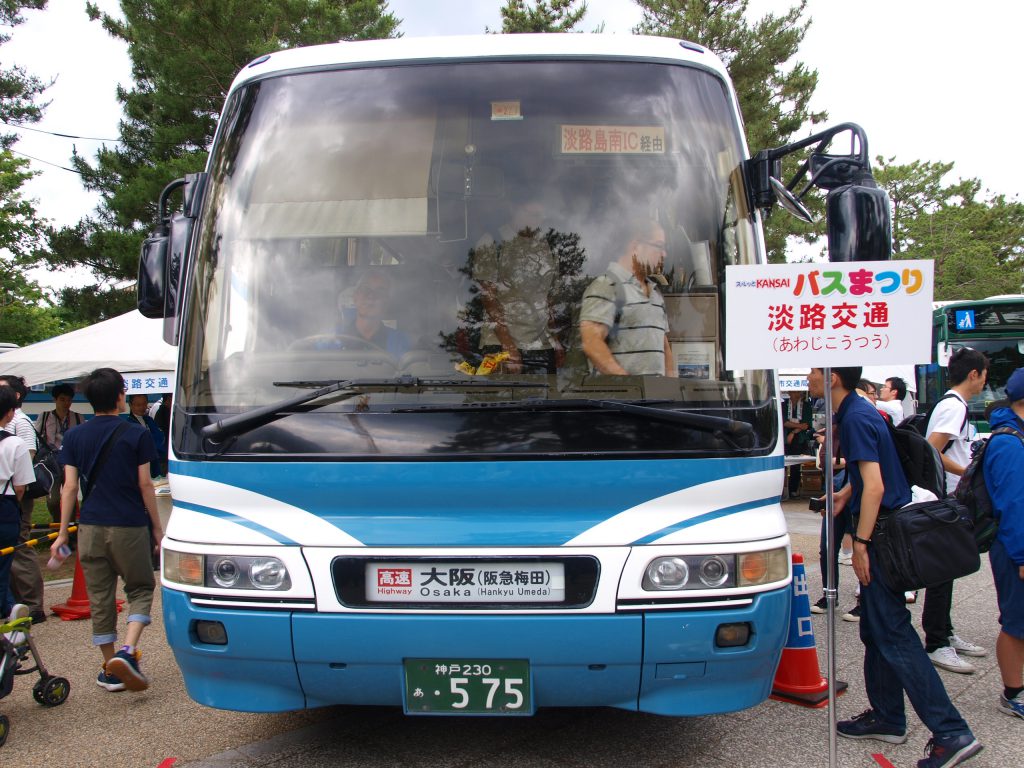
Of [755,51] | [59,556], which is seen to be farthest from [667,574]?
[755,51]

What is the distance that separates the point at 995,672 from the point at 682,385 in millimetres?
3321

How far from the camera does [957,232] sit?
41.9 m

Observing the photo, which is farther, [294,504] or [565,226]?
[565,226]

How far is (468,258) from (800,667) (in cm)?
284

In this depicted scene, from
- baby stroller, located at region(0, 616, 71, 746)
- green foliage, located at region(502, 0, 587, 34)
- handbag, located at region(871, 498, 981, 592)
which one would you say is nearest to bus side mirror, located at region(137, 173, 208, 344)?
baby stroller, located at region(0, 616, 71, 746)

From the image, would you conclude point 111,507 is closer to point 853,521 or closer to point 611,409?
point 611,409

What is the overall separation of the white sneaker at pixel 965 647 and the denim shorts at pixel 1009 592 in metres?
1.10

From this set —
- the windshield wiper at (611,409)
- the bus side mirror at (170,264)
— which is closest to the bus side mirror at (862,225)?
the windshield wiper at (611,409)

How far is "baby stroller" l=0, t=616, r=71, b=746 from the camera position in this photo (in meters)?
4.17

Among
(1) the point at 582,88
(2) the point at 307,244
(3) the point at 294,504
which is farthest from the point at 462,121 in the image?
(3) the point at 294,504

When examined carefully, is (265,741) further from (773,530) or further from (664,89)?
(664,89)

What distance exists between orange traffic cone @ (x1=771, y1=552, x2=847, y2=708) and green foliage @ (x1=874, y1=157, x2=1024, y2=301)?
37.8 m

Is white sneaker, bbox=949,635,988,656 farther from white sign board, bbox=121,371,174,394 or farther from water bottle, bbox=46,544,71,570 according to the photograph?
white sign board, bbox=121,371,174,394

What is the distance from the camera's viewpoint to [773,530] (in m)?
3.16
